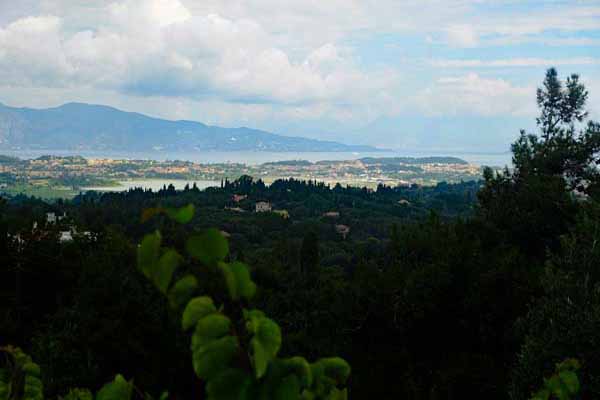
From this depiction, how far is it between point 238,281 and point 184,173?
161m

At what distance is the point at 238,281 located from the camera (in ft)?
4.47

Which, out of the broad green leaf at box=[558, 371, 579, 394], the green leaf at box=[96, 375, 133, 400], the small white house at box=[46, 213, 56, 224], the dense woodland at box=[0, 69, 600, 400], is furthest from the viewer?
the small white house at box=[46, 213, 56, 224]

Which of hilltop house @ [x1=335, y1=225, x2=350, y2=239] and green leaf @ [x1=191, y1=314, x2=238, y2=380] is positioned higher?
green leaf @ [x1=191, y1=314, x2=238, y2=380]

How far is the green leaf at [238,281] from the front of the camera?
1339mm

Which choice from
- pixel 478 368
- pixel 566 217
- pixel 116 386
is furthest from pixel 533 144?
pixel 116 386

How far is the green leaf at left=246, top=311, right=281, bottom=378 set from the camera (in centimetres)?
129

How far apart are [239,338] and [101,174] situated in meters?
161

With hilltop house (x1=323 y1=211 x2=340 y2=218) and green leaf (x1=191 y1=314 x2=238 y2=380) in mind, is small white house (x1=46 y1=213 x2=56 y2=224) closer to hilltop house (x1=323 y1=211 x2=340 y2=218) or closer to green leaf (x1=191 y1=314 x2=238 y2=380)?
green leaf (x1=191 y1=314 x2=238 y2=380)

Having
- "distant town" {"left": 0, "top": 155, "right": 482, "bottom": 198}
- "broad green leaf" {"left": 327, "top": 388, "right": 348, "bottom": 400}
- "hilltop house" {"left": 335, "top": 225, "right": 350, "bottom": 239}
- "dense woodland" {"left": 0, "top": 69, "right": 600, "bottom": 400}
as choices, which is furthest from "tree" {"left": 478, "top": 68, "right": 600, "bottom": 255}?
"distant town" {"left": 0, "top": 155, "right": 482, "bottom": 198}

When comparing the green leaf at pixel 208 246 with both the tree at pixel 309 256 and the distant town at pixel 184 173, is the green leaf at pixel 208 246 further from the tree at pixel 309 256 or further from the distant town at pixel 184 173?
the distant town at pixel 184 173

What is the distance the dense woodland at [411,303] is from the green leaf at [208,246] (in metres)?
0.56

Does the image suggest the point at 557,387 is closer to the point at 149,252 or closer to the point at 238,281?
the point at 238,281

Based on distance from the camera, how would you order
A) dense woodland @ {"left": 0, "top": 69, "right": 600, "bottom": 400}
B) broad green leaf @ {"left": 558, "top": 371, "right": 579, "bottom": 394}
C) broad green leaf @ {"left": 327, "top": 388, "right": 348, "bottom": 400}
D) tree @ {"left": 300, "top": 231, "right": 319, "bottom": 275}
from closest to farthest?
broad green leaf @ {"left": 327, "top": 388, "right": 348, "bottom": 400} → broad green leaf @ {"left": 558, "top": 371, "right": 579, "bottom": 394} → dense woodland @ {"left": 0, "top": 69, "right": 600, "bottom": 400} → tree @ {"left": 300, "top": 231, "right": 319, "bottom": 275}

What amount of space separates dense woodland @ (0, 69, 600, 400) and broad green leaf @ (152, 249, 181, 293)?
0.57 m
